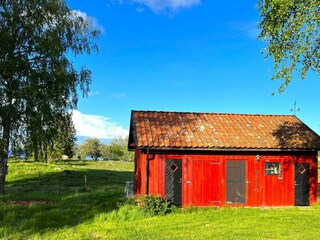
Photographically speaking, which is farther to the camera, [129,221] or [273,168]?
[273,168]

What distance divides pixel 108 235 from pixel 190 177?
714cm

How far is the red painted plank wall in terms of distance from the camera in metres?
18.7

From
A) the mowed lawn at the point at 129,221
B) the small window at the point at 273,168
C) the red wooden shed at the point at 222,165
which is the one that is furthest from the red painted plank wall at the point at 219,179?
the mowed lawn at the point at 129,221

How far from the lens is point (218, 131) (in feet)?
67.2

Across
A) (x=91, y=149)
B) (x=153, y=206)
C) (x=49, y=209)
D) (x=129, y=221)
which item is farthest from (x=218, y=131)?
(x=91, y=149)

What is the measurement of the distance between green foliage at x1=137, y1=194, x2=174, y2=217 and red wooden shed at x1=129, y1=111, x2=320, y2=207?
153 cm

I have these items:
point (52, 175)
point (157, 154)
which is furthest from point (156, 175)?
point (52, 175)

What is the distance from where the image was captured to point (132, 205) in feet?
55.5

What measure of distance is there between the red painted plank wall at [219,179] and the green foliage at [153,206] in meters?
1.54

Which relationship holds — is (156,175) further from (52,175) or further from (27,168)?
(27,168)

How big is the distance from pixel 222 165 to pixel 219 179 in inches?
29.4

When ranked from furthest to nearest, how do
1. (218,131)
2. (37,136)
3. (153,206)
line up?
(218,131) < (37,136) < (153,206)

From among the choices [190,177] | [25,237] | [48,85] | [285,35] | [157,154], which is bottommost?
[25,237]

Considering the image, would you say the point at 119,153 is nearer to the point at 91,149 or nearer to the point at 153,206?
the point at 91,149
